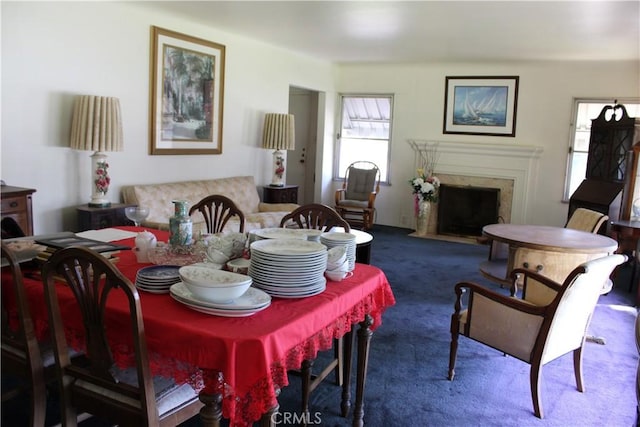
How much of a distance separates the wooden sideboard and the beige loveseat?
979 millimetres

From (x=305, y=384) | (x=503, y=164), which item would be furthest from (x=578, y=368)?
(x=503, y=164)

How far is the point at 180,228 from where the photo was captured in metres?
2.16

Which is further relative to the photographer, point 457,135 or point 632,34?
point 457,135

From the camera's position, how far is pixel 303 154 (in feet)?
27.6

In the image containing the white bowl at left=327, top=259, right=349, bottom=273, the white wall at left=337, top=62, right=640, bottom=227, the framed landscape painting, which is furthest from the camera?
the white wall at left=337, top=62, right=640, bottom=227

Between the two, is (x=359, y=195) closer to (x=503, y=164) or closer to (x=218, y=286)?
(x=503, y=164)

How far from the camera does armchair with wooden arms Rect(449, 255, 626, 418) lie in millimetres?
2406

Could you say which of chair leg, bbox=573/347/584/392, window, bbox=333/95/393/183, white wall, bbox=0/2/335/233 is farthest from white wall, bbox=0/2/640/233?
chair leg, bbox=573/347/584/392

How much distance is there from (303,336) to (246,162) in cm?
485

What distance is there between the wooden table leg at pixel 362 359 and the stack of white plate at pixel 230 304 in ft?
2.17

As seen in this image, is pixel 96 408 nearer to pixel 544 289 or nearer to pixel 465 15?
pixel 544 289

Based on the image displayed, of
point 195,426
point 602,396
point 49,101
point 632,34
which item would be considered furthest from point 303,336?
point 632,34

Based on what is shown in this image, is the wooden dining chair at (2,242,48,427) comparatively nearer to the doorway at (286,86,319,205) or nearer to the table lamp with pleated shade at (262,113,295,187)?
the table lamp with pleated shade at (262,113,295,187)

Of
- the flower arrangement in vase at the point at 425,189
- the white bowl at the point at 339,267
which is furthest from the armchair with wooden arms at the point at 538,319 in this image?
the flower arrangement in vase at the point at 425,189
